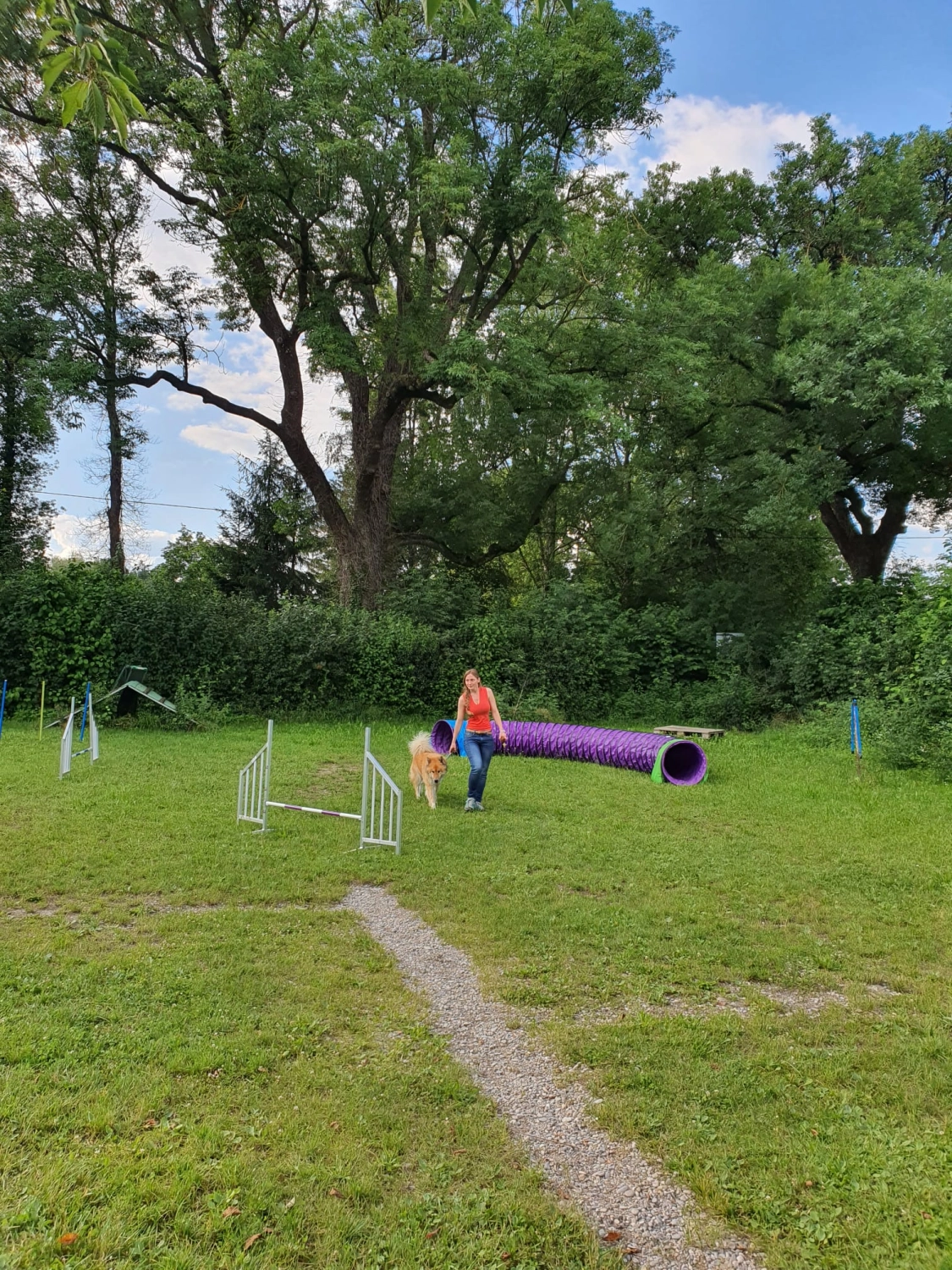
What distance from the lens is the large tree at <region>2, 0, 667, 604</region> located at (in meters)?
14.1

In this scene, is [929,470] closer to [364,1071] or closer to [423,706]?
[423,706]

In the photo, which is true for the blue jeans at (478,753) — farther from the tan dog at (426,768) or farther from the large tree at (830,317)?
the large tree at (830,317)

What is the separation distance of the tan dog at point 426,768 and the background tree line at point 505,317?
724 centimetres

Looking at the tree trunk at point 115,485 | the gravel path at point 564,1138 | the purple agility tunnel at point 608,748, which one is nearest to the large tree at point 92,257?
the tree trunk at point 115,485

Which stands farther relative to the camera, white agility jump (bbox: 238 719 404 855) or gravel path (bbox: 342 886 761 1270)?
white agility jump (bbox: 238 719 404 855)

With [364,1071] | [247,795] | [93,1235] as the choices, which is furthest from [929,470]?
[93,1235]

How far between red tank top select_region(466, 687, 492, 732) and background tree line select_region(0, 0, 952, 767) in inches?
284

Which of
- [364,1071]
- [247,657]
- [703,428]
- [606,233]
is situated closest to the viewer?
[364,1071]

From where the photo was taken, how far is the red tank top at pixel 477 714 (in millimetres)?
8375

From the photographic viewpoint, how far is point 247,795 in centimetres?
823

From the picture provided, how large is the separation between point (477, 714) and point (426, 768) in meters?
0.92

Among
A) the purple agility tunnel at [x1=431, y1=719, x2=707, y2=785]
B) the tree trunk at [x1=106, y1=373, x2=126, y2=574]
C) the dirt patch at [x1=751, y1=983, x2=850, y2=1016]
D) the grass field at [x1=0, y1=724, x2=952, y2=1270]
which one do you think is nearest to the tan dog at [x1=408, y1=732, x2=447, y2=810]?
the grass field at [x1=0, y1=724, x2=952, y2=1270]

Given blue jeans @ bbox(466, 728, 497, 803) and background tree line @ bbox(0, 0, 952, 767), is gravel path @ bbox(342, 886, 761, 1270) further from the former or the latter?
background tree line @ bbox(0, 0, 952, 767)

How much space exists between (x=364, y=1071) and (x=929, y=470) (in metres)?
19.5
